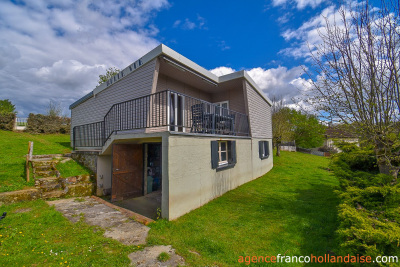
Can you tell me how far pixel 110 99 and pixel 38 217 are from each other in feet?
17.3

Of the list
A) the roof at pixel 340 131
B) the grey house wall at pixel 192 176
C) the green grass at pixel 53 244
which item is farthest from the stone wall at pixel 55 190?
the roof at pixel 340 131

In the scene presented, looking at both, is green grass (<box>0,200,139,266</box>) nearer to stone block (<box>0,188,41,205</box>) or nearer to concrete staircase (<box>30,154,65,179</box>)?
stone block (<box>0,188,41,205</box>)

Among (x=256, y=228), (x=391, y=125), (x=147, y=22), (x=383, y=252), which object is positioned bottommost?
(x=256, y=228)

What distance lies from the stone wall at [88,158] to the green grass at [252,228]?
182 inches

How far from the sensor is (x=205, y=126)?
6.04m

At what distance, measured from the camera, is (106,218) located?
4.62 metres

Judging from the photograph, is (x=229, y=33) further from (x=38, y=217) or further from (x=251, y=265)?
(x=38, y=217)

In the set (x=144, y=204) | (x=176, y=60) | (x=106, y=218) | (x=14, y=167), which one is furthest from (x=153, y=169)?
(x=14, y=167)

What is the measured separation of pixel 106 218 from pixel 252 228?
12.5 feet

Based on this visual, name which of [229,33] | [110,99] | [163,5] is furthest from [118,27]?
[229,33]

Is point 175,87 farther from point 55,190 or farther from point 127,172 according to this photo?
point 55,190

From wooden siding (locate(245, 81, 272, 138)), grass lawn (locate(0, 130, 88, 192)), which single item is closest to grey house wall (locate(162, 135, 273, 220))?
wooden siding (locate(245, 81, 272, 138))

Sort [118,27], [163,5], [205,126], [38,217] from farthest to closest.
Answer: [118,27] < [163,5] < [205,126] < [38,217]

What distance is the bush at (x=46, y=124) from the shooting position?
15297mm
